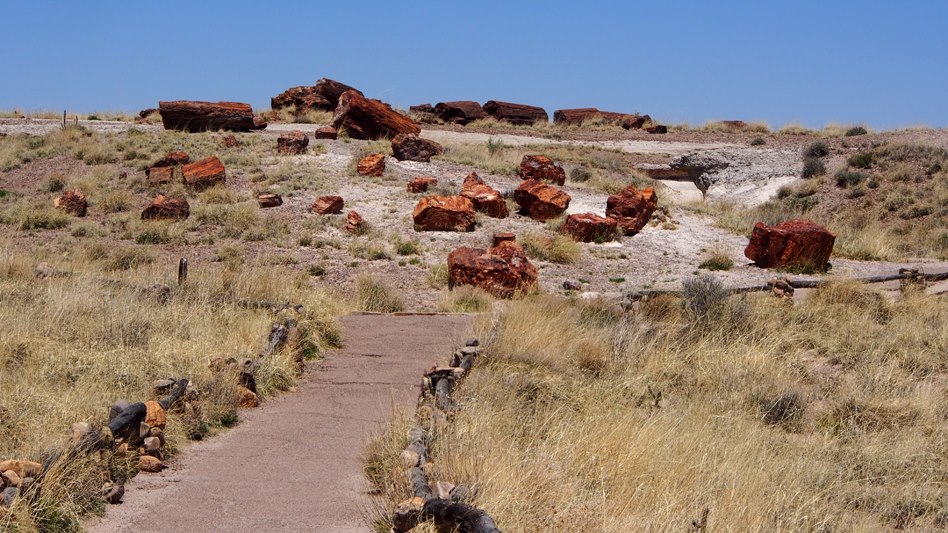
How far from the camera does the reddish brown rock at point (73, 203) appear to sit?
68.0 ft

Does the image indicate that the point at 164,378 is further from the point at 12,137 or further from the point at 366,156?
the point at 12,137

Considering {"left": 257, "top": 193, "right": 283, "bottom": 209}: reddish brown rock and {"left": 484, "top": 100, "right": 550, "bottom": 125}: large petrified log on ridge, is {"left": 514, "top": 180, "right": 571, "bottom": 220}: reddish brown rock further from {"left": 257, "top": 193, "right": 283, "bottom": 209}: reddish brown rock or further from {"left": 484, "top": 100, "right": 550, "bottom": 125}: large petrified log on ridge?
{"left": 484, "top": 100, "right": 550, "bottom": 125}: large petrified log on ridge

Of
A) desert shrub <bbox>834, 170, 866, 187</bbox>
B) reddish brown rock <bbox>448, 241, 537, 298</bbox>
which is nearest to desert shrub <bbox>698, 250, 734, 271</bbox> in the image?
reddish brown rock <bbox>448, 241, 537, 298</bbox>

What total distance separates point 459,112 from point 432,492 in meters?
42.8

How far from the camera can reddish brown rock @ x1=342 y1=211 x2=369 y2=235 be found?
64.3 feet

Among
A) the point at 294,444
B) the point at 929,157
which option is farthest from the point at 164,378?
the point at 929,157

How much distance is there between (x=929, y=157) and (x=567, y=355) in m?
25.2

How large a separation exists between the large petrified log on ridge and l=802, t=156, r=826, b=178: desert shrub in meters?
19.0

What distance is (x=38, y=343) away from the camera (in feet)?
29.6

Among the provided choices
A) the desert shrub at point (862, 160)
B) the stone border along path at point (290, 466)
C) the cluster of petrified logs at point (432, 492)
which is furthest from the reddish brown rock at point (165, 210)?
the desert shrub at point (862, 160)

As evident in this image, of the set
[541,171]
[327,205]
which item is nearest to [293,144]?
[327,205]

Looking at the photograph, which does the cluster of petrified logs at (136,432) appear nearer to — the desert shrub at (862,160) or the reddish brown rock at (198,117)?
the reddish brown rock at (198,117)

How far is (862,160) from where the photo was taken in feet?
104

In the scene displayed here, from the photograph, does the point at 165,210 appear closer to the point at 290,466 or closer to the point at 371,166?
the point at 371,166
